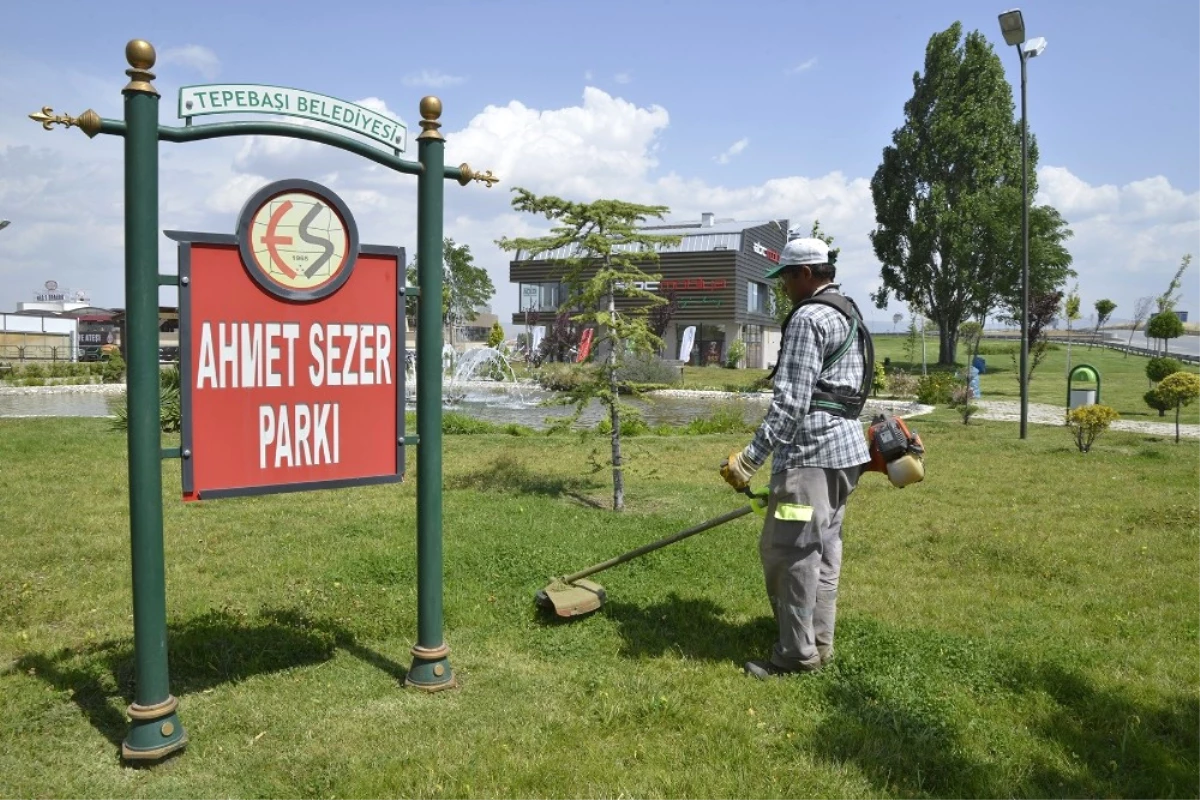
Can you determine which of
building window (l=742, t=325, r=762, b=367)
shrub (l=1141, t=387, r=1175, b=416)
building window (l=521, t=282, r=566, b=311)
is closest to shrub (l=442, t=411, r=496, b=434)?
shrub (l=1141, t=387, r=1175, b=416)

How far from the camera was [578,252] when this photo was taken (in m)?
9.34

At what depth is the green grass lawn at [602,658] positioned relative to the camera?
3410 mm

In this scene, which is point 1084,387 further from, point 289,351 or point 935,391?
point 289,351

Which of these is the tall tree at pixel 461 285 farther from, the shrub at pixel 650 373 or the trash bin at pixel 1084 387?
the trash bin at pixel 1084 387

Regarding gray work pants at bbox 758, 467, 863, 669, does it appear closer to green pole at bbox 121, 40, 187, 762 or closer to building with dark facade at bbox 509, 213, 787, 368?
green pole at bbox 121, 40, 187, 762

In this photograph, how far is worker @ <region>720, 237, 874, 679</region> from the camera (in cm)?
411

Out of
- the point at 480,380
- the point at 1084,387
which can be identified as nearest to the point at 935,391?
the point at 1084,387

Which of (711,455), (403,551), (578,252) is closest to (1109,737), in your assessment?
(403,551)

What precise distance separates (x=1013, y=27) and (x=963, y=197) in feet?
88.6

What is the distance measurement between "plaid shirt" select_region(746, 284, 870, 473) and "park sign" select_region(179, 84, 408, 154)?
80.0 inches

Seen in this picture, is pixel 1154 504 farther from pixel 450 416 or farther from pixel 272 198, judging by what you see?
pixel 450 416

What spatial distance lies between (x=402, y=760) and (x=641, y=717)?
3.38ft

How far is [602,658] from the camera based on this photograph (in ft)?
15.2

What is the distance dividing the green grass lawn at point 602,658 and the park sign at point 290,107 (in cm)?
256
